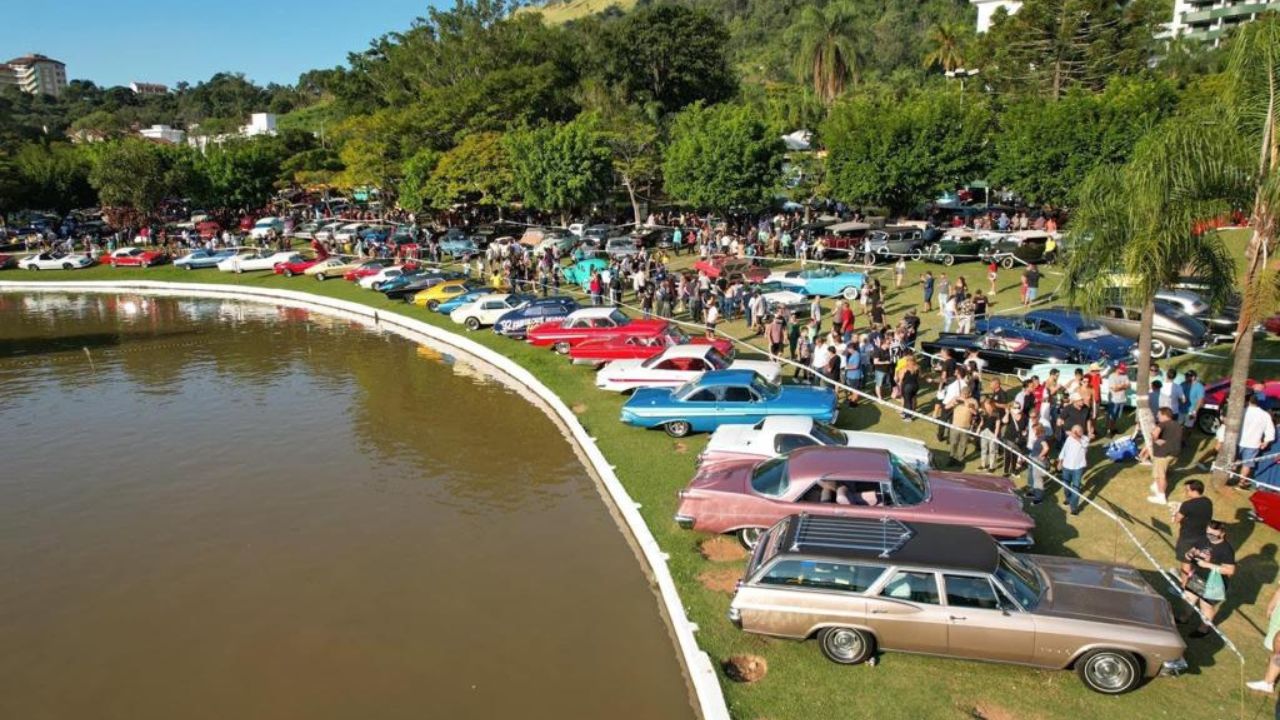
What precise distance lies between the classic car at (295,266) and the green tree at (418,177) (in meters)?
9.15

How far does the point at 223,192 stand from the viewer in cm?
6138

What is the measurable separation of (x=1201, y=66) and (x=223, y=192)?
78.8 meters

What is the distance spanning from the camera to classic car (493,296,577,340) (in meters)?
26.5

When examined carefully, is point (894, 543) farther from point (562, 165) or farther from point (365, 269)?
point (562, 165)

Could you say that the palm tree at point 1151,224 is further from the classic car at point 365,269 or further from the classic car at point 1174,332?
the classic car at point 365,269

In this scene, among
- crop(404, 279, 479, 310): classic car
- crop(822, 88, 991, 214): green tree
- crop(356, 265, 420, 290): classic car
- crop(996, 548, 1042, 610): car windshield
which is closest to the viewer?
crop(996, 548, 1042, 610): car windshield

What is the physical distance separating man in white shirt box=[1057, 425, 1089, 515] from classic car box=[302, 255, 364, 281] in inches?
1363

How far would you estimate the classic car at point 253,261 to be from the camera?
4306 cm

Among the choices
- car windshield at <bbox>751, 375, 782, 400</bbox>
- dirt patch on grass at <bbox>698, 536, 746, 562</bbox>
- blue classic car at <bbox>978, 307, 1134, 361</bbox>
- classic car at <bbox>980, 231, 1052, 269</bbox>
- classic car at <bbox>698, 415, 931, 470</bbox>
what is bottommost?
dirt patch on grass at <bbox>698, 536, 746, 562</bbox>

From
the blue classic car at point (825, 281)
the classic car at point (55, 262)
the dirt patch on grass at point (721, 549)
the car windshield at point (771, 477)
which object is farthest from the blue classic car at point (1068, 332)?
the classic car at point (55, 262)

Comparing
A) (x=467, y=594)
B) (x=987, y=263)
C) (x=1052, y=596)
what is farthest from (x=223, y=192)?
(x=1052, y=596)

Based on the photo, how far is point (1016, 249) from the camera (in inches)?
1172

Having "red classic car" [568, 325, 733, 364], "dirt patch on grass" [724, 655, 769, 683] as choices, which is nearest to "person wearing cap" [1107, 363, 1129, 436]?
"red classic car" [568, 325, 733, 364]

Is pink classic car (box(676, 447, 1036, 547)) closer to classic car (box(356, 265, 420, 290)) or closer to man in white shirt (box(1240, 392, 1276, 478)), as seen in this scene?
man in white shirt (box(1240, 392, 1276, 478))
